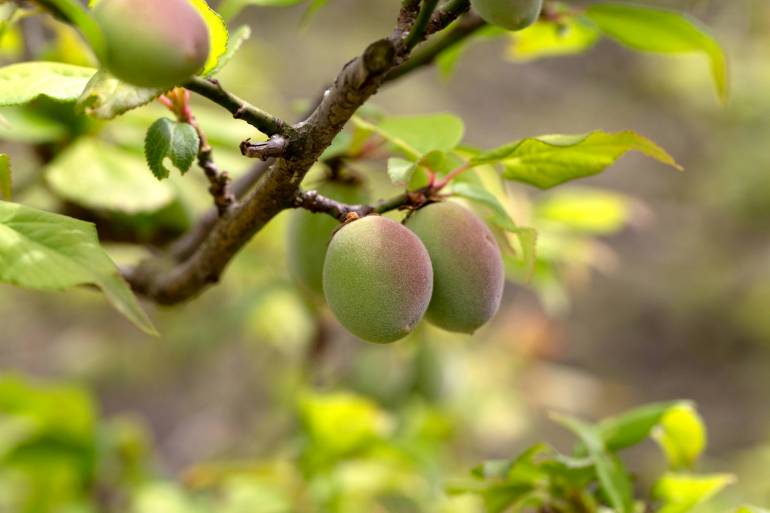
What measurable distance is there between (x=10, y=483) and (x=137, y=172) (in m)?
0.61

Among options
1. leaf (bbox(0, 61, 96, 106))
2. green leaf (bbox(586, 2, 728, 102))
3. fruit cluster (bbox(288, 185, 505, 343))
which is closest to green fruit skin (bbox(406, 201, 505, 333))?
fruit cluster (bbox(288, 185, 505, 343))

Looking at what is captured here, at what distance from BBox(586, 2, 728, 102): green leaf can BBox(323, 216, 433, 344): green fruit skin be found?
405mm

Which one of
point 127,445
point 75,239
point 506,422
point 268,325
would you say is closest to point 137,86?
point 75,239

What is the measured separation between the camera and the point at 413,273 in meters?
0.47

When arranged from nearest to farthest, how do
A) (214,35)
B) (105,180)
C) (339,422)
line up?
(214,35) → (105,180) → (339,422)

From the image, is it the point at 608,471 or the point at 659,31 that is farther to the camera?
the point at 659,31

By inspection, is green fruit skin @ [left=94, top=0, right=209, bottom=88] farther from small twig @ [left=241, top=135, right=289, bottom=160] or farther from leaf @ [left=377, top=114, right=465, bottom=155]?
leaf @ [left=377, top=114, right=465, bottom=155]

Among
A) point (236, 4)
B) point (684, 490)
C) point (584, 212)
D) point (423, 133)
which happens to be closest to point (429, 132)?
point (423, 133)

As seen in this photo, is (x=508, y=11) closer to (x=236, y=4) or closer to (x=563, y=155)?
(x=563, y=155)

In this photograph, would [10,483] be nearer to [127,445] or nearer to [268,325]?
[127,445]

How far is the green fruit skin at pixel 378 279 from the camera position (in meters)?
0.47

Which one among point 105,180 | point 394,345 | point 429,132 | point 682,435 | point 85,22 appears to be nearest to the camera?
point 85,22

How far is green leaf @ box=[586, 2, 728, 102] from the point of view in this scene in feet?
2.40

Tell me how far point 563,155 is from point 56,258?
33cm
